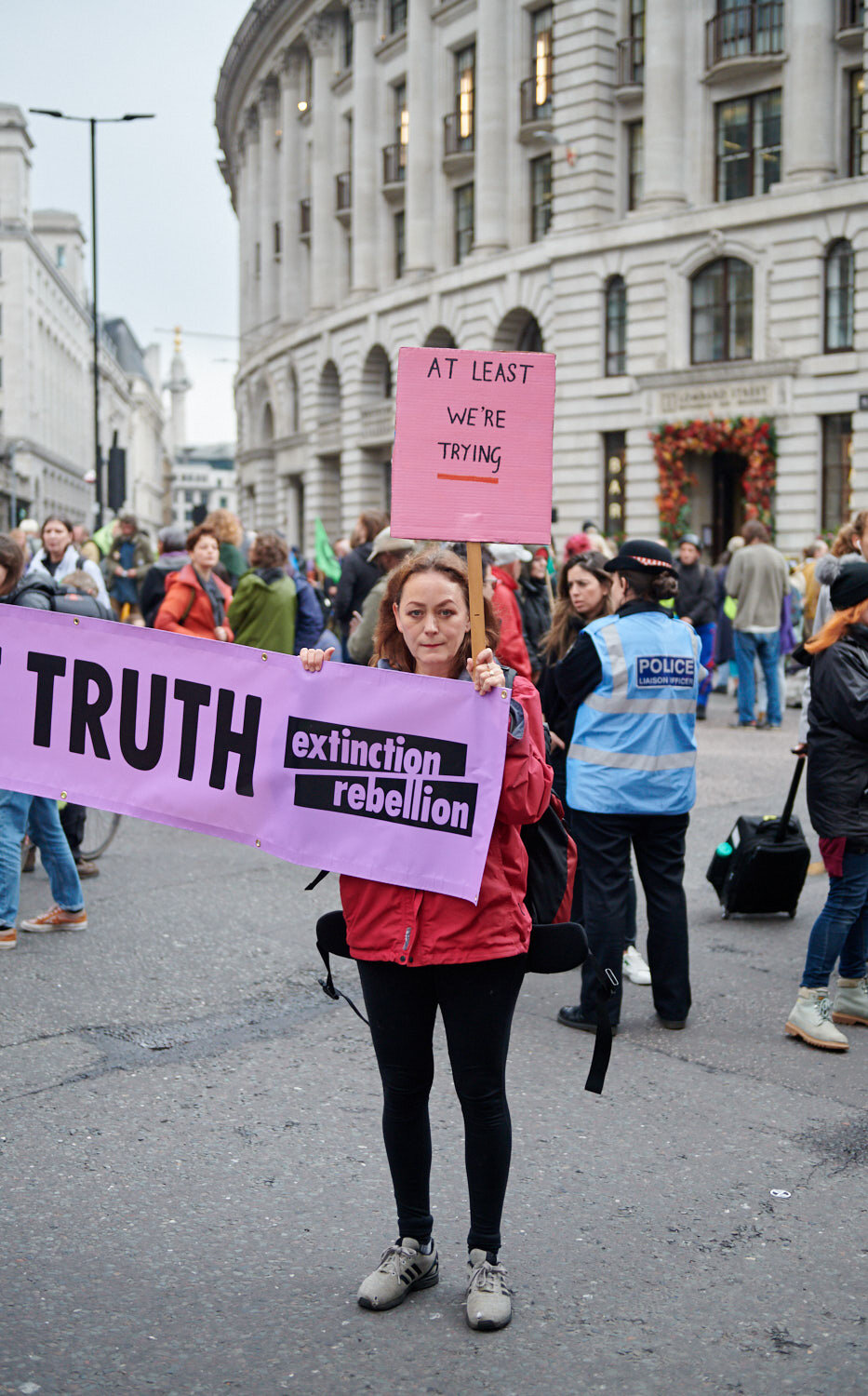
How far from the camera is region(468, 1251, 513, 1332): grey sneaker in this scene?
318cm

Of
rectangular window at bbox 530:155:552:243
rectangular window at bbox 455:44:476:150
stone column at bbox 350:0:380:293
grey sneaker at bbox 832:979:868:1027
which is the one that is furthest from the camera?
stone column at bbox 350:0:380:293

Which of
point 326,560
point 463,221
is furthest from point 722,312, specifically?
point 326,560

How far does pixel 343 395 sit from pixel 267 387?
10.6 meters

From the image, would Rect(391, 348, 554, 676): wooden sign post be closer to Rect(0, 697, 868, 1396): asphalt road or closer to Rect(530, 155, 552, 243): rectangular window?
Rect(0, 697, 868, 1396): asphalt road

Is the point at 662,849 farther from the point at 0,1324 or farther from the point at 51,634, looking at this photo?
the point at 0,1324

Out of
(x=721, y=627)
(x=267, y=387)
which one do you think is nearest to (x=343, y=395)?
(x=267, y=387)

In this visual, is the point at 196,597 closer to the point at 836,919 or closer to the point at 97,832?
the point at 97,832

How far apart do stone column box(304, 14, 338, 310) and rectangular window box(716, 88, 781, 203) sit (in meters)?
20.2

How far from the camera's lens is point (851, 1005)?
17.9 ft

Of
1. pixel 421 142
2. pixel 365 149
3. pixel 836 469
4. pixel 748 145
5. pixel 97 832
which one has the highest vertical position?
pixel 365 149

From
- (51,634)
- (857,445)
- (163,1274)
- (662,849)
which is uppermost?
(857,445)

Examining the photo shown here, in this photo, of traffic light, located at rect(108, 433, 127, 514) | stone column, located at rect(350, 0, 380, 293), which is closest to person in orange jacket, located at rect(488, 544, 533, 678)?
traffic light, located at rect(108, 433, 127, 514)

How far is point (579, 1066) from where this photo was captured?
4.97m

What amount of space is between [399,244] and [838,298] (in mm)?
19336
